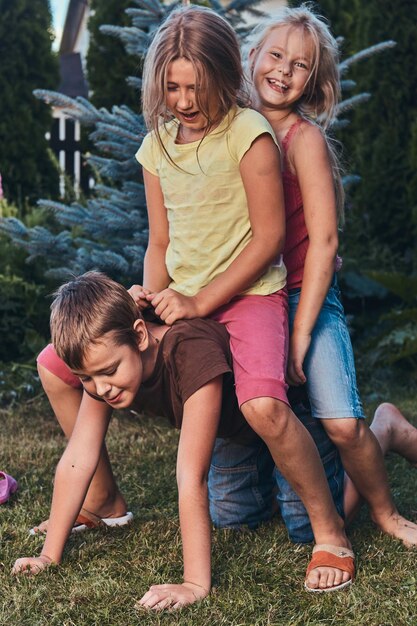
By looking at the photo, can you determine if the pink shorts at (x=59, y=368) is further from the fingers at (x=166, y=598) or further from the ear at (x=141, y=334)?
the fingers at (x=166, y=598)

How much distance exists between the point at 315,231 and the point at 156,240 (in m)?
0.61

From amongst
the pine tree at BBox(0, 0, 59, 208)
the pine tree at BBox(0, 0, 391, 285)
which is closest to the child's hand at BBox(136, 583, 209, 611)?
the pine tree at BBox(0, 0, 391, 285)

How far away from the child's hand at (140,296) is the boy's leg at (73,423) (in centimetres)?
36

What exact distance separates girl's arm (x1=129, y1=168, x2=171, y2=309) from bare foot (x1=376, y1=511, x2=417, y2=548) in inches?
44.3

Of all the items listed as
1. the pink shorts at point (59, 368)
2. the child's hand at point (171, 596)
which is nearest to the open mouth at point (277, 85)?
the pink shorts at point (59, 368)

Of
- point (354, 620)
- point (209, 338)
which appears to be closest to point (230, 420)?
point (209, 338)

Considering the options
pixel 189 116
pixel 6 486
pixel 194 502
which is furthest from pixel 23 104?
pixel 194 502

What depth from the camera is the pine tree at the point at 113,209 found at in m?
4.92

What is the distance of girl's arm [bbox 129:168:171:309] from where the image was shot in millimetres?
3234

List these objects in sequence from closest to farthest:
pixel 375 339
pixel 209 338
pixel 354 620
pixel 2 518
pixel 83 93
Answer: pixel 354 620 → pixel 209 338 → pixel 2 518 → pixel 375 339 → pixel 83 93

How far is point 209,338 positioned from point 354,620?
906mm

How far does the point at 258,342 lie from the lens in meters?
2.82

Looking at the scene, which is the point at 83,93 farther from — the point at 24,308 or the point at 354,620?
the point at 354,620

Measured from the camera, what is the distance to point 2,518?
340 cm
